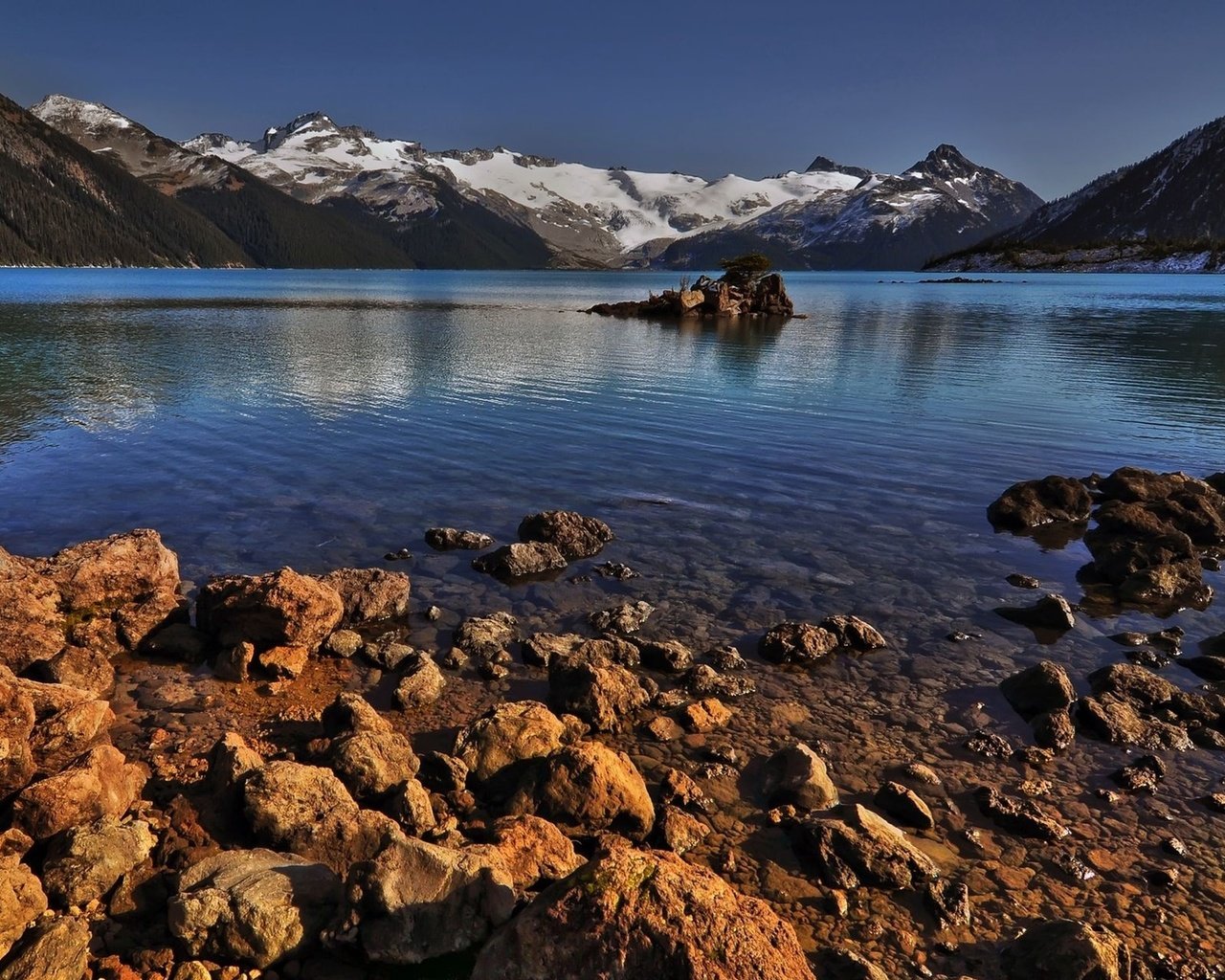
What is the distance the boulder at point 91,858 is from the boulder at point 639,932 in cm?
472

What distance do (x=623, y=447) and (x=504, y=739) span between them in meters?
22.4

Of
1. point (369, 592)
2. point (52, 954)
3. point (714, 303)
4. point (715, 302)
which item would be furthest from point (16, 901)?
point (715, 302)

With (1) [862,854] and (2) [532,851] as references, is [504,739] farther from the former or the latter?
(1) [862,854]

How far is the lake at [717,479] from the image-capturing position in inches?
526

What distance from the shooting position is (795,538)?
2139 centimetres

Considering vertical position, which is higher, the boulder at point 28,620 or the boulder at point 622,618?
the boulder at point 28,620

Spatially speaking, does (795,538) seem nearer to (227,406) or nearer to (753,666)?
(753,666)

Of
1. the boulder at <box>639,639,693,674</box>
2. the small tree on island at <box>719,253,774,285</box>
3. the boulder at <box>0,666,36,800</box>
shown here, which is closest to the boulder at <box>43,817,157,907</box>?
the boulder at <box>0,666,36,800</box>

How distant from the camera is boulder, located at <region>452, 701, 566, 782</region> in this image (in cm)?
1087

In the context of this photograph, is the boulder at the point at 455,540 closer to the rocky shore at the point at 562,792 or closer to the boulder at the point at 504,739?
the rocky shore at the point at 562,792

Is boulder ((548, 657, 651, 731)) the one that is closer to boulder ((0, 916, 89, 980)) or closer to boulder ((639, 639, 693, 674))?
boulder ((639, 639, 693, 674))

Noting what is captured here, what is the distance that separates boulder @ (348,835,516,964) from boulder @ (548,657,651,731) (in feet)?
14.7

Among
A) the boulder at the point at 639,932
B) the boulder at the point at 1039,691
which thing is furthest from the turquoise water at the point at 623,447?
the boulder at the point at 639,932

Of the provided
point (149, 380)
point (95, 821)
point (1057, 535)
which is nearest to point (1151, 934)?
point (95, 821)
